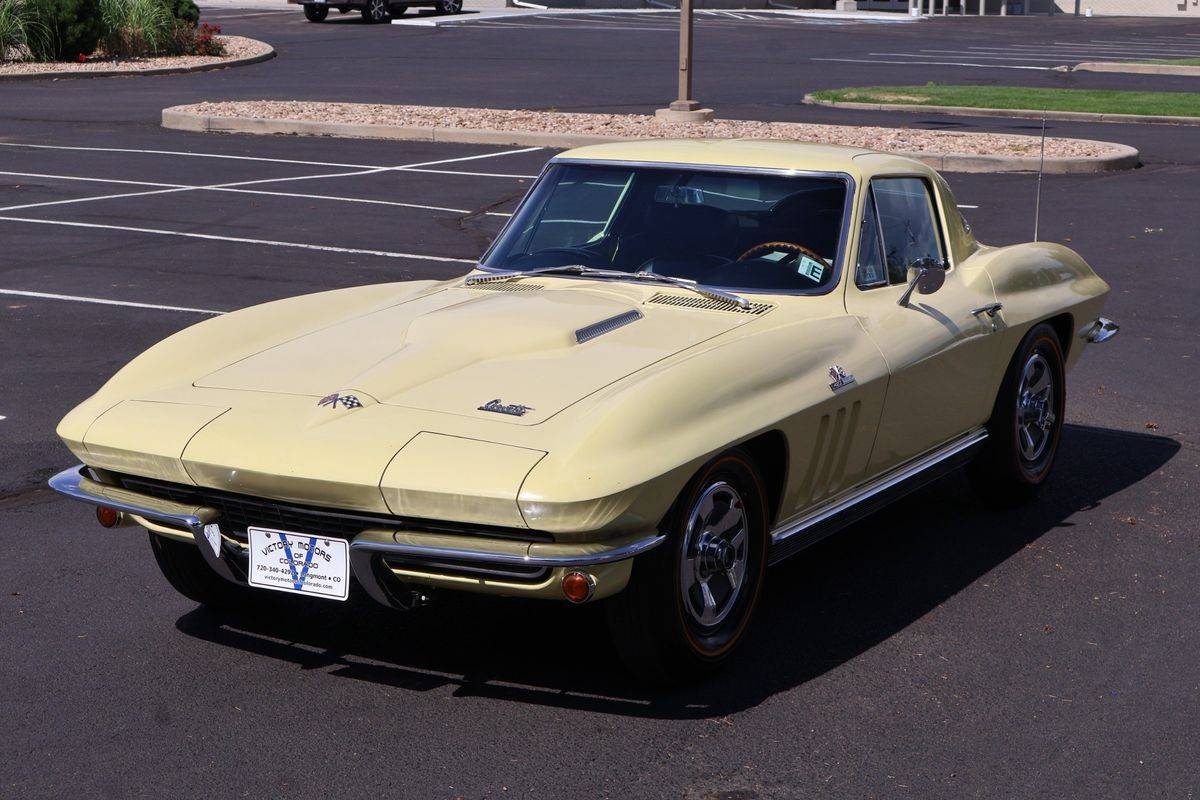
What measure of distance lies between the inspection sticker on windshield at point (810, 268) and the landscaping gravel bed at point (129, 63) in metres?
26.3

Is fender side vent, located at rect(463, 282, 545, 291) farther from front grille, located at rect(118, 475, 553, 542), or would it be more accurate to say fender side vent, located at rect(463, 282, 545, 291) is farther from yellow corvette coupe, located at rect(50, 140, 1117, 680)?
front grille, located at rect(118, 475, 553, 542)

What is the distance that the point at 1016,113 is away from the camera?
23094 millimetres

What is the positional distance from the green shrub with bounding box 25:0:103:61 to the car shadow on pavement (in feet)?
91.0

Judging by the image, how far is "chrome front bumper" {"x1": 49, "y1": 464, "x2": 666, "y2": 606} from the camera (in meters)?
3.96

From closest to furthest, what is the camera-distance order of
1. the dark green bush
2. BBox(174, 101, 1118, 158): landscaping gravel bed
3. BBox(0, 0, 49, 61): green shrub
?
BBox(174, 101, 1118, 158): landscaping gravel bed → BBox(0, 0, 49, 61): green shrub → the dark green bush

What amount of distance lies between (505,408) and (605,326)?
770mm

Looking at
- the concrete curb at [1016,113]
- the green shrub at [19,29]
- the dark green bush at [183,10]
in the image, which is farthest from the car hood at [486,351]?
the dark green bush at [183,10]

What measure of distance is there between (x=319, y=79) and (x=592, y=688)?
83.3ft

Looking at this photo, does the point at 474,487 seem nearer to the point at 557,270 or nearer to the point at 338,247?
the point at 557,270

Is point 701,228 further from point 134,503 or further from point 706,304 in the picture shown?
point 134,503

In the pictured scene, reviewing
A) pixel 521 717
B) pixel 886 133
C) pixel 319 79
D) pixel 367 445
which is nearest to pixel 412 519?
pixel 367 445

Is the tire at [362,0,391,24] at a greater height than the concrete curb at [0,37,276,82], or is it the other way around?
the tire at [362,0,391,24]

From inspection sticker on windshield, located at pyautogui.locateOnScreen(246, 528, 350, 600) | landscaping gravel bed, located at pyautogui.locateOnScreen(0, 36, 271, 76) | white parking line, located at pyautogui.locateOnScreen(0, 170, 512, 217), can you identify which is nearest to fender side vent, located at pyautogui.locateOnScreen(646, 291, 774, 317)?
inspection sticker on windshield, located at pyautogui.locateOnScreen(246, 528, 350, 600)

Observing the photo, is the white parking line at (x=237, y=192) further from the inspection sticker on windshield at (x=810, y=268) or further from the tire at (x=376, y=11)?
the tire at (x=376, y=11)
